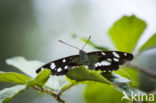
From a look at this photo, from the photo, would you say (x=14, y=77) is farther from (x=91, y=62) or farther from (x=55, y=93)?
(x=91, y=62)

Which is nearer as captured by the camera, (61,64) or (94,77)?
(94,77)

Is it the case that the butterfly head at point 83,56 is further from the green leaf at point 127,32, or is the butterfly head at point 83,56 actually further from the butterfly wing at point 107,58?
the green leaf at point 127,32

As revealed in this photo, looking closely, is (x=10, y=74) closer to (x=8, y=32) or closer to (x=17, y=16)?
(x=8, y=32)

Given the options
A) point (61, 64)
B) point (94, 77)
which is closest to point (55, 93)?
point (61, 64)

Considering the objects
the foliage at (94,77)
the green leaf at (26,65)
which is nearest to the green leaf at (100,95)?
the foliage at (94,77)

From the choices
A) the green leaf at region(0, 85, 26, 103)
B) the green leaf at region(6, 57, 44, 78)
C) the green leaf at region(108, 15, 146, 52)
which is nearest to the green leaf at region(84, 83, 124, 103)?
the green leaf at region(108, 15, 146, 52)


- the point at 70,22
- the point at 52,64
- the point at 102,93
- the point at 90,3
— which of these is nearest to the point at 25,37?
the point at 70,22

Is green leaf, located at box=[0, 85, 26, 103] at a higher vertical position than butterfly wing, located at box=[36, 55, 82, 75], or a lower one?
lower

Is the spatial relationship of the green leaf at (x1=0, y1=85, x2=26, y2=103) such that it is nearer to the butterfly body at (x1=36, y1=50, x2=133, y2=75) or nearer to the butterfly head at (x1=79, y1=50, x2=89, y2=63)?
the butterfly body at (x1=36, y1=50, x2=133, y2=75)
